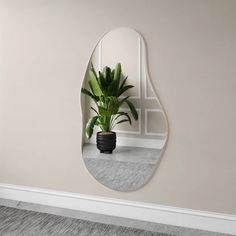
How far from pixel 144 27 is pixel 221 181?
4.10 feet

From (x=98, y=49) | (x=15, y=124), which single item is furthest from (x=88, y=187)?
(x=98, y=49)

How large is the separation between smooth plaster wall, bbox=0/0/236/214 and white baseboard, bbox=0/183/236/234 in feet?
0.18

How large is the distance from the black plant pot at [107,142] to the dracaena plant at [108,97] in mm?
40

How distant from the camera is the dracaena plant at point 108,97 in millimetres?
2545

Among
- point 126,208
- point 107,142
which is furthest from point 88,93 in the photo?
point 126,208

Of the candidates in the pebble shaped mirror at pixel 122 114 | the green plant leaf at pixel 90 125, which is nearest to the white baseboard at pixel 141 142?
the pebble shaped mirror at pixel 122 114

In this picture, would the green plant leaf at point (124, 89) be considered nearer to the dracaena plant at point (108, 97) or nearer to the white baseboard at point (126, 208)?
the dracaena plant at point (108, 97)

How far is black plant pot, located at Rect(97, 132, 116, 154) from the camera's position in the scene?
259cm

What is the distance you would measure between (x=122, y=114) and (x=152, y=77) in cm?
37

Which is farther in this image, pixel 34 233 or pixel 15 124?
pixel 15 124

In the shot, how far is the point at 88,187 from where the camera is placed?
2742 mm

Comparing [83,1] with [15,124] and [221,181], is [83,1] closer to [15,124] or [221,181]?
[15,124]

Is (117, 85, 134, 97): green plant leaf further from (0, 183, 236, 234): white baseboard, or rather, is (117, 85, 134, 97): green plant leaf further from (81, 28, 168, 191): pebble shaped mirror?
(0, 183, 236, 234): white baseboard

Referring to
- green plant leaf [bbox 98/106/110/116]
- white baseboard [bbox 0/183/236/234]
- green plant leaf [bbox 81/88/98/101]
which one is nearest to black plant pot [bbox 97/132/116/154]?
green plant leaf [bbox 98/106/110/116]
